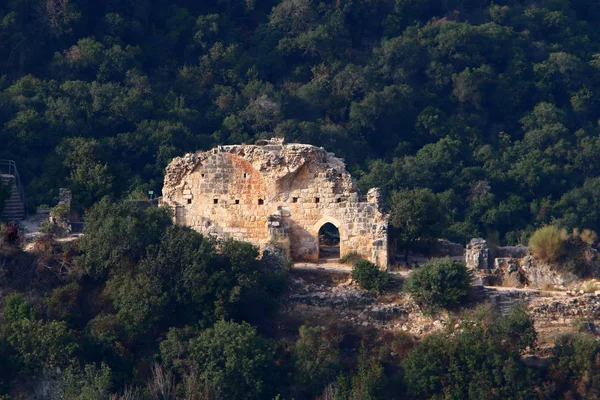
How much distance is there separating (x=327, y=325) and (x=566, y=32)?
26.5m

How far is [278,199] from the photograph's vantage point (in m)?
37.6

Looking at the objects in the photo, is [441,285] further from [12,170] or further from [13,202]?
[12,170]

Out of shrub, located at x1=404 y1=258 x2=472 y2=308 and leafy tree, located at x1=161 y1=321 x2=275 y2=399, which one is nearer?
leafy tree, located at x1=161 y1=321 x2=275 y2=399

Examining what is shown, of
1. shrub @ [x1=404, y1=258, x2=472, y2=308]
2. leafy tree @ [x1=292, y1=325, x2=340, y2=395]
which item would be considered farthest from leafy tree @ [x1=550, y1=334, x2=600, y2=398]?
leafy tree @ [x1=292, y1=325, x2=340, y2=395]

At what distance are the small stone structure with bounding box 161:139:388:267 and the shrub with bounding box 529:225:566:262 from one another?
2.81 meters

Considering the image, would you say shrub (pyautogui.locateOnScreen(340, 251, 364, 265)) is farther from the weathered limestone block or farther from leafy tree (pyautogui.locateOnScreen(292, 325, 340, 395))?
leafy tree (pyautogui.locateOnScreen(292, 325, 340, 395))

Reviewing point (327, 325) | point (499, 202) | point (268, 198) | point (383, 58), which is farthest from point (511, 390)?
point (383, 58)

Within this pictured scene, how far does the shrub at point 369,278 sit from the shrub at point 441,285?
573 mm

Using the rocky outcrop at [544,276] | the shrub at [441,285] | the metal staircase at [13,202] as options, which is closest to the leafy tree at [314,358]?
the shrub at [441,285]

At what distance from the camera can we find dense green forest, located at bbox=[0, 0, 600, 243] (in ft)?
166

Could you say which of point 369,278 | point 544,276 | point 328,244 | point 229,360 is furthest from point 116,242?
point 544,276

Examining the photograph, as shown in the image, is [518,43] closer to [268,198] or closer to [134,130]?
[134,130]

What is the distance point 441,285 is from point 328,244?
4.28 metres

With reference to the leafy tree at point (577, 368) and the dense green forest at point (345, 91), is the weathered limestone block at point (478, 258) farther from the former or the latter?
the dense green forest at point (345, 91)
